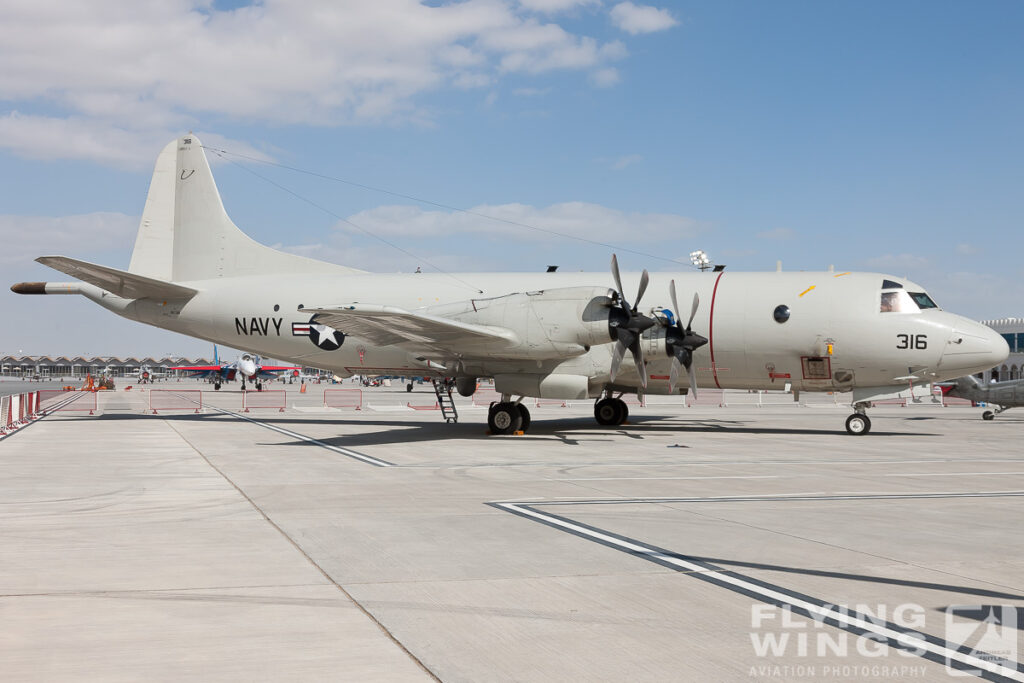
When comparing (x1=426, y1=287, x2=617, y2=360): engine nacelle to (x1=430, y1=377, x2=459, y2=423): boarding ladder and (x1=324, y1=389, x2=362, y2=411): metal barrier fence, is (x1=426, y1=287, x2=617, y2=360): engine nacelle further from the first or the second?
(x1=324, y1=389, x2=362, y2=411): metal barrier fence

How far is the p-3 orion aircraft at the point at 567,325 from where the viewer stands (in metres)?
21.2

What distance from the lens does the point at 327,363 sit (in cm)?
2691

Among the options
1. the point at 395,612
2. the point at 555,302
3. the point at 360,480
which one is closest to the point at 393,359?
the point at 555,302

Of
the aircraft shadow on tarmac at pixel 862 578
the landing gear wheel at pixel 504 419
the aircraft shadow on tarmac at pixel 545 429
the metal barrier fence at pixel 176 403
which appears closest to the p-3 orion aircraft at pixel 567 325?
the landing gear wheel at pixel 504 419

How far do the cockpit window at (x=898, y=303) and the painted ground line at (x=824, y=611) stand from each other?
16.4 m

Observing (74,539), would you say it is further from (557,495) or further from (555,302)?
(555,302)

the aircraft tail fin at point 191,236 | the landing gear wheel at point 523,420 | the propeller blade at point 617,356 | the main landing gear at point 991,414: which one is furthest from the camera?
the main landing gear at point 991,414

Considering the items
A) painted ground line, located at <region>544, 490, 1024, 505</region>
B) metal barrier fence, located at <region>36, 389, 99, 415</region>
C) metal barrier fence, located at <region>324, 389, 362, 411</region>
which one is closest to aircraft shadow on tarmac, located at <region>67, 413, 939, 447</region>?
metal barrier fence, located at <region>36, 389, 99, 415</region>

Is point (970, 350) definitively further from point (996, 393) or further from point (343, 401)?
point (343, 401)

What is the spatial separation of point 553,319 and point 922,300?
10335mm

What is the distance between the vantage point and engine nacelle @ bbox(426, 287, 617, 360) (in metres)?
20.9

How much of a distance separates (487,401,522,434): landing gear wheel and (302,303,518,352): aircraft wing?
2.22 m

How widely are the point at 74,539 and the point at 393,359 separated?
17434mm

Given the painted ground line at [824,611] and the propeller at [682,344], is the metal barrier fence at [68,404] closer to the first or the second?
the propeller at [682,344]
